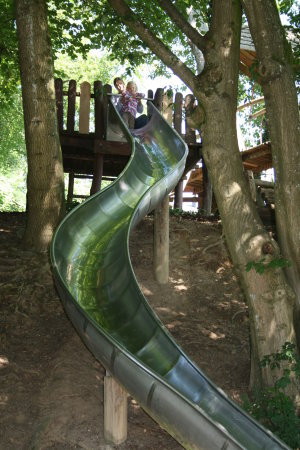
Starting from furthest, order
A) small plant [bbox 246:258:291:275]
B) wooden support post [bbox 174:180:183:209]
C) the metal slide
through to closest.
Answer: wooden support post [bbox 174:180:183:209]
small plant [bbox 246:258:291:275]
the metal slide

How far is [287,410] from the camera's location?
4586mm

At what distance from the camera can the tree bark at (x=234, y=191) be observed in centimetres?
504

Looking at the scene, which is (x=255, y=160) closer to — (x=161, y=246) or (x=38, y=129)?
(x=161, y=246)

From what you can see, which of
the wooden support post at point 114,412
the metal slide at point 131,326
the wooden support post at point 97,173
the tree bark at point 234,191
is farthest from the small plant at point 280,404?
the wooden support post at point 97,173

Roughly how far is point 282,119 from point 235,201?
89 cm

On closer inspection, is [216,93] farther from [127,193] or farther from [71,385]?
[71,385]

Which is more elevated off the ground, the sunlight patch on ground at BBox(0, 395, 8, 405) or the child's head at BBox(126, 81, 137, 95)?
the child's head at BBox(126, 81, 137, 95)

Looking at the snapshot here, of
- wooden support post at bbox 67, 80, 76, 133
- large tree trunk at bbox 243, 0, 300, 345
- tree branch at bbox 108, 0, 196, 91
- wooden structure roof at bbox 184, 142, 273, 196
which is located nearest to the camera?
large tree trunk at bbox 243, 0, 300, 345

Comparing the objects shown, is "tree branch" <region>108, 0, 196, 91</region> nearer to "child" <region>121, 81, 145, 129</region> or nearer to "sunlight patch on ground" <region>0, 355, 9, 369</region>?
"sunlight patch on ground" <region>0, 355, 9, 369</region>

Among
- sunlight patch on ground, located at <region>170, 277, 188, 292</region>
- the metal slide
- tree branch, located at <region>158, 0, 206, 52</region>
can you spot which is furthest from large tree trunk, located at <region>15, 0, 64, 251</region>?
tree branch, located at <region>158, 0, 206, 52</region>

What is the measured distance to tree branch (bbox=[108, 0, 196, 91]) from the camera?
556cm

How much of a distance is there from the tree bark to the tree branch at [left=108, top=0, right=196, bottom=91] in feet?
0.05

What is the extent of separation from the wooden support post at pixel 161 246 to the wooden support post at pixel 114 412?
3.29 m

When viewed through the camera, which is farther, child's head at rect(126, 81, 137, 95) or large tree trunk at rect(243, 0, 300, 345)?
child's head at rect(126, 81, 137, 95)
